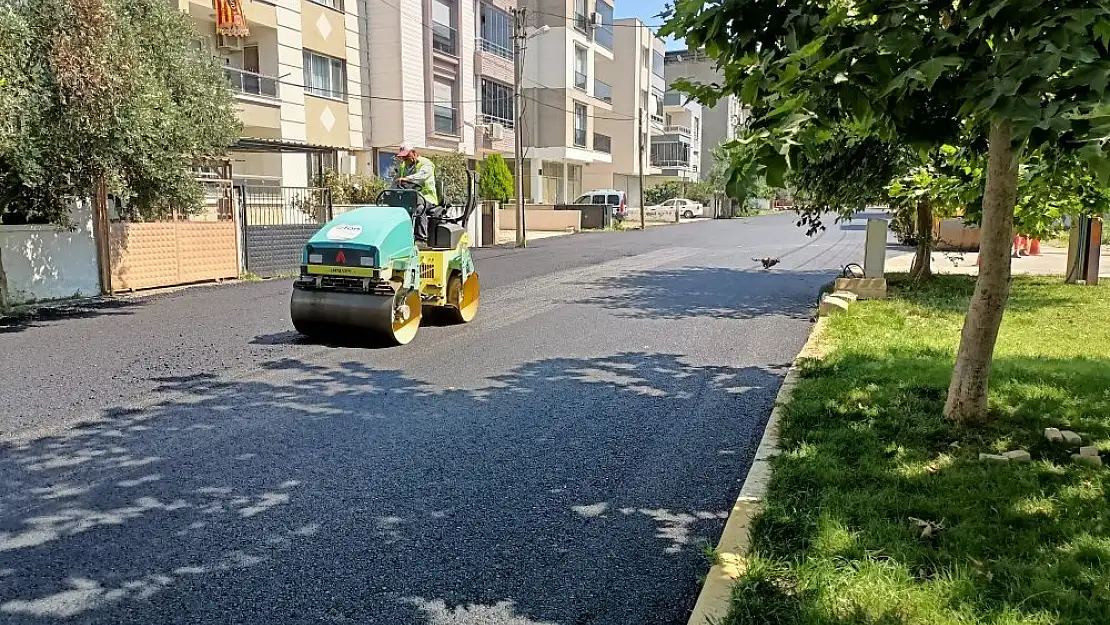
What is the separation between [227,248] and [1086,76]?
16355mm

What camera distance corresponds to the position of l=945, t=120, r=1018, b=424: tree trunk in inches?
211

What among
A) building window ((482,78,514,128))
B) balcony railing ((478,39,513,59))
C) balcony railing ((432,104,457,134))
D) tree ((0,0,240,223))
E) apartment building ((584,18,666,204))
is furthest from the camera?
apartment building ((584,18,666,204))

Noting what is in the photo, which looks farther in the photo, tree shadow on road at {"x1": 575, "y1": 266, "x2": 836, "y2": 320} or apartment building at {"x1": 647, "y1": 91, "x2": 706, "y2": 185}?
apartment building at {"x1": 647, "y1": 91, "x2": 706, "y2": 185}

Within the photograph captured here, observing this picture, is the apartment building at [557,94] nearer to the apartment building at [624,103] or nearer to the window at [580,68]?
the window at [580,68]

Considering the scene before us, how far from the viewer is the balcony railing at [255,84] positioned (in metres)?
23.4

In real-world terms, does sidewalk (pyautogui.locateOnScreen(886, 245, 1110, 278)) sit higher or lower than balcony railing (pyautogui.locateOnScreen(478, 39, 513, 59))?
lower

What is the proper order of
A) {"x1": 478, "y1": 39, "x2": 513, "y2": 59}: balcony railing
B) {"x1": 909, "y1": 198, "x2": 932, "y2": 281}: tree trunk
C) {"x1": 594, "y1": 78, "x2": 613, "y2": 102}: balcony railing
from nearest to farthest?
{"x1": 909, "y1": 198, "x2": 932, "y2": 281}: tree trunk → {"x1": 478, "y1": 39, "x2": 513, "y2": 59}: balcony railing → {"x1": 594, "y1": 78, "x2": 613, "y2": 102}: balcony railing

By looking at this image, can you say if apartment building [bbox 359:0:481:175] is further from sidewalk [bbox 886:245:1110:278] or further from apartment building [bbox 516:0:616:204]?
sidewalk [bbox 886:245:1110:278]

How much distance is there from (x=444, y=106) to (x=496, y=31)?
754 cm

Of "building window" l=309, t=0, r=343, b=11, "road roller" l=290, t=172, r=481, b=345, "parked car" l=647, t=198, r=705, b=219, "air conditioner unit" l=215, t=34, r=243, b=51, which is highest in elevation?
"building window" l=309, t=0, r=343, b=11

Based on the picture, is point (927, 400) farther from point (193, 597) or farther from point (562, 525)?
point (193, 597)

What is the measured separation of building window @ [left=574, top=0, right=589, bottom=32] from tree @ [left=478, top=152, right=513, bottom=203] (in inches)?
657

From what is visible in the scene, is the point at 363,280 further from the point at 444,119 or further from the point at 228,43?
the point at 444,119

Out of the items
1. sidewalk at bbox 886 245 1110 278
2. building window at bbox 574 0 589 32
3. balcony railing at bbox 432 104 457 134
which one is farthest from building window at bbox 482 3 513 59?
sidewalk at bbox 886 245 1110 278
